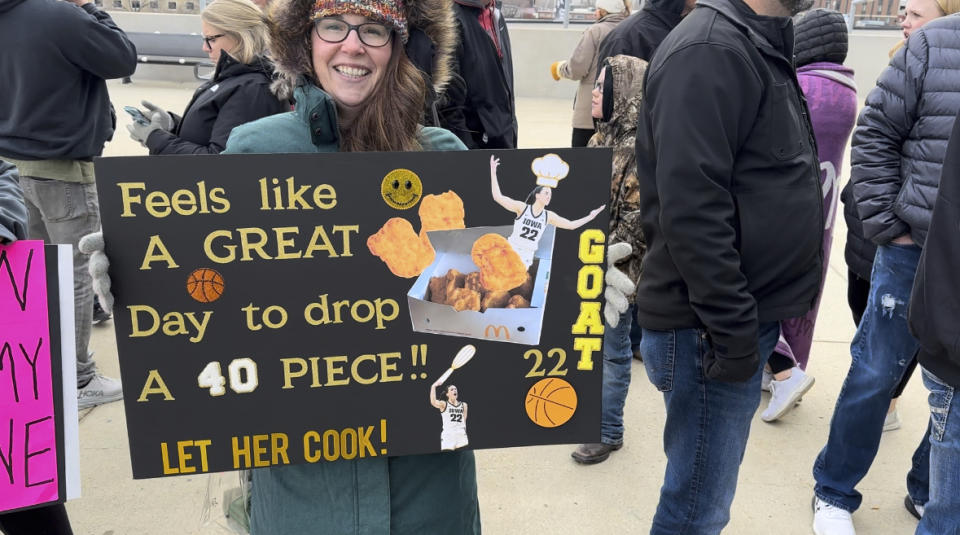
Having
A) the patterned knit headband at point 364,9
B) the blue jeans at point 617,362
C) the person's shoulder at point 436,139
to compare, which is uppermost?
the patterned knit headband at point 364,9

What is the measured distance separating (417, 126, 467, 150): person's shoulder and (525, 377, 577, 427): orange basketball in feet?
2.02

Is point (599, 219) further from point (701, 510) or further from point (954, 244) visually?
point (701, 510)

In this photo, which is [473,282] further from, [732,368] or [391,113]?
[732,368]

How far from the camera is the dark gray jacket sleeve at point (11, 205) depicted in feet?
6.13

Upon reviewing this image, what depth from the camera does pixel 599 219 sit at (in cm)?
158

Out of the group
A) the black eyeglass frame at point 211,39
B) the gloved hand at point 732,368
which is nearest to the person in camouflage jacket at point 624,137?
the gloved hand at point 732,368

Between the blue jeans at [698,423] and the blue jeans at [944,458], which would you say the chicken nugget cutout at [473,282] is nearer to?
the blue jeans at [698,423]

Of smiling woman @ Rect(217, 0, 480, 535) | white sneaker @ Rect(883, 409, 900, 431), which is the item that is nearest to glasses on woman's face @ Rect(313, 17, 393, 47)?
smiling woman @ Rect(217, 0, 480, 535)

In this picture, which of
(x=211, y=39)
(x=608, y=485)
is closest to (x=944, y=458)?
(x=608, y=485)

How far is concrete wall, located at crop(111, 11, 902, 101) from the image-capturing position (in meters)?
13.7

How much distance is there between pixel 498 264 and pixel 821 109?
2608mm

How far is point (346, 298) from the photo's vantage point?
1524 mm

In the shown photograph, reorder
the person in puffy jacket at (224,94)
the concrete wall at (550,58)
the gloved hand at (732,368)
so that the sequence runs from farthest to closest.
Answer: the concrete wall at (550,58), the person in puffy jacket at (224,94), the gloved hand at (732,368)

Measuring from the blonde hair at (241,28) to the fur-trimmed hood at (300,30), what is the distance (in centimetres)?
152
